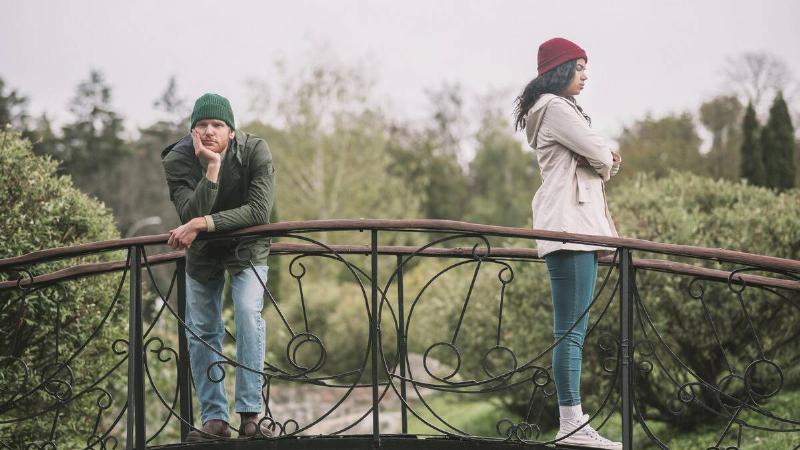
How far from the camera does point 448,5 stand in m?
42.1

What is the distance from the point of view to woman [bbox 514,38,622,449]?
474 centimetres

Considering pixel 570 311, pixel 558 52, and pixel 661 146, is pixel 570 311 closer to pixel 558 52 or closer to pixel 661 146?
pixel 558 52

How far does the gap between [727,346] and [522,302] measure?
2.41m

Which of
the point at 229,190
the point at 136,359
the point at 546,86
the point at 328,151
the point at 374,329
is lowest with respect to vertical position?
the point at 136,359

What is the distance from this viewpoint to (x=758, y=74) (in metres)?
31.8

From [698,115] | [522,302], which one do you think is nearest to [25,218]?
[522,302]

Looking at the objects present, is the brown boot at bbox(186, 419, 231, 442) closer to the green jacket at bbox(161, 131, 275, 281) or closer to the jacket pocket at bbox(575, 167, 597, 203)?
the green jacket at bbox(161, 131, 275, 281)

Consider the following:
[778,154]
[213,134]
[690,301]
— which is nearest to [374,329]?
[213,134]

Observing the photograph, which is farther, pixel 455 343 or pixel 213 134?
pixel 455 343

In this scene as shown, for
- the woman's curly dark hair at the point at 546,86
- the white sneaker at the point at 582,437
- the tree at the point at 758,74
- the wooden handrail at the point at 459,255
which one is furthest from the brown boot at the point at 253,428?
the tree at the point at 758,74

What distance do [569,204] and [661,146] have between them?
30080mm

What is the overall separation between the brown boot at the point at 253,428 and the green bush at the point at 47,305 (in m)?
1.74

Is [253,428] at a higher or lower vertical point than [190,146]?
lower

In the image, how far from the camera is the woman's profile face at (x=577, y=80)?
503 centimetres
